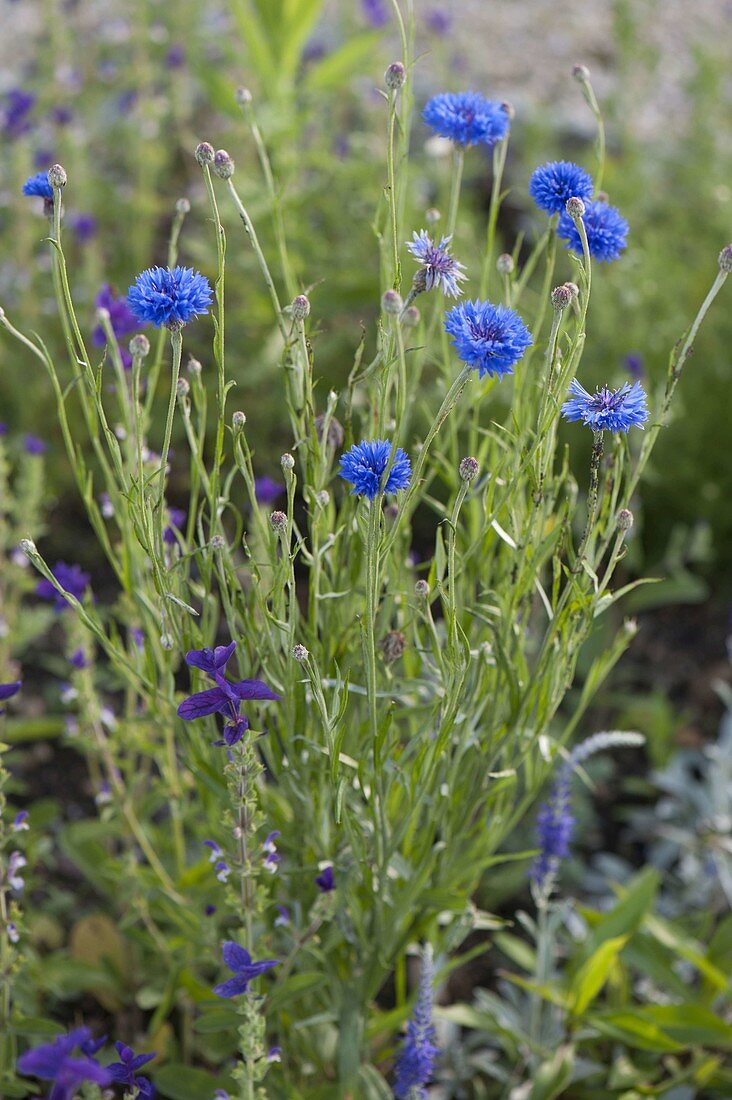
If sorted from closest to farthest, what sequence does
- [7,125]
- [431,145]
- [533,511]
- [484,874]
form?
[533,511] → [484,874] → [431,145] → [7,125]

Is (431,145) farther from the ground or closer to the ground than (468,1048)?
farther from the ground

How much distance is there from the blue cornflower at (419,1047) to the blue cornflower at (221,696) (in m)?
0.36

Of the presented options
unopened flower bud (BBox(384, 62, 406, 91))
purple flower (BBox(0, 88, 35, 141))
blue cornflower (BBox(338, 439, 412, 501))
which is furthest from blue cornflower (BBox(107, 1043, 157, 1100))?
purple flower (BBox(0, 88, 35, 141))

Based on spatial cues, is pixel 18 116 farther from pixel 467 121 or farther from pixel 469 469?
pixel 469 469

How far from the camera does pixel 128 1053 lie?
0.97 m

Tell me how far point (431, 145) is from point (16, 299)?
1140 millimetres

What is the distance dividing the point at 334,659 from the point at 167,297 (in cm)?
43

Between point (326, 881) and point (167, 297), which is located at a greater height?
point (167, 297)

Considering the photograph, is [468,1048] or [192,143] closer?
[468,1048]

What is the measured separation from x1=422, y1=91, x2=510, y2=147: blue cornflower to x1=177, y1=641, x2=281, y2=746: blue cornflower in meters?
0.56

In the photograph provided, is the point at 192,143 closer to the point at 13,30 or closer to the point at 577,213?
the point at 13,30

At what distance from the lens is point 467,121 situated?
45.8 inches

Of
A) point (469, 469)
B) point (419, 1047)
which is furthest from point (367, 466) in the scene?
point (419, 1047)

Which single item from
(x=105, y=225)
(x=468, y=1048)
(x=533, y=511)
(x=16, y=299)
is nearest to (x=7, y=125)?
(x=16, y=299)
